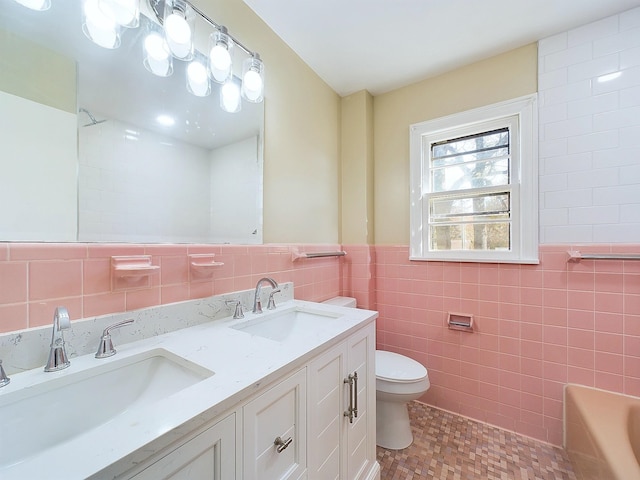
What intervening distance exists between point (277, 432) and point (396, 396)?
1.03m

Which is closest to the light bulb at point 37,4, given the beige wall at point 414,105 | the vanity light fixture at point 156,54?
the vanity light fixture at point 156,54

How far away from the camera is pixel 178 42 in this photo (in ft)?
3.44

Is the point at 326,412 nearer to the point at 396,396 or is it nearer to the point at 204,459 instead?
the point at 204,459

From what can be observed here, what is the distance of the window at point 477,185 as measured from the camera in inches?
66.1

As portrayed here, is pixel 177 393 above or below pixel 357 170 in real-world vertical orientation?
below

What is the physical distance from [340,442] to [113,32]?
173 centimetres

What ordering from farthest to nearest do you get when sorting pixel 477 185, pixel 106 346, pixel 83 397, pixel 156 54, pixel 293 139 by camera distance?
1. pixel 477 185
2. pixel 293 139
3. pixel 156 54
4. pixel 106 346
5. pixel 83 397

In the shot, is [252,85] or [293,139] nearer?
[252,85]

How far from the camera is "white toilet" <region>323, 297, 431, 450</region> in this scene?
152 cm

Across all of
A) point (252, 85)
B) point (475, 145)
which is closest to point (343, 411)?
point (252, 85)

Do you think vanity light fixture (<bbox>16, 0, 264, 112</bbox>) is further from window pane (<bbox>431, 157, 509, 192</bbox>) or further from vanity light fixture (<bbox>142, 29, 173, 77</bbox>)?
window pane (<bbox>431, 157, 509, 192</bbox>)

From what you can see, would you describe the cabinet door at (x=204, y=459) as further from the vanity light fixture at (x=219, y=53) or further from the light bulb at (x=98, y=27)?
the vanity light fixture at (x=219, y=53)

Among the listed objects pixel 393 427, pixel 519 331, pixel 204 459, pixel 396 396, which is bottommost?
pixel 393 427

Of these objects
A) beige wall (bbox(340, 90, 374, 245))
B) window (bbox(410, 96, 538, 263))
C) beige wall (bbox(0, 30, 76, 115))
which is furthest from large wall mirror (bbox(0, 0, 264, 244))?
window (bbox(410, 96, 538, 263))
